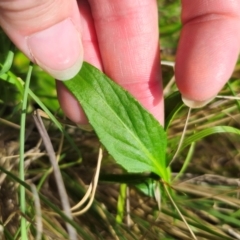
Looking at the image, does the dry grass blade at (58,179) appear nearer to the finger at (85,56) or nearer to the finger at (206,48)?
the finger at (85,56)

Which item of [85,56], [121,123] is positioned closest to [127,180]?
[121,123]

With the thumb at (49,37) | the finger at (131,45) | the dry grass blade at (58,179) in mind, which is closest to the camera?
the dry grass blade at (58,179)

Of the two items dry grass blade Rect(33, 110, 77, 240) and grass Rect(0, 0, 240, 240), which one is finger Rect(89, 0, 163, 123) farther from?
dry grass blade Rect(33, 110, 77, 240)

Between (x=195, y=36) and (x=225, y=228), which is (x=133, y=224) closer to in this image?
(x=225, y=228)

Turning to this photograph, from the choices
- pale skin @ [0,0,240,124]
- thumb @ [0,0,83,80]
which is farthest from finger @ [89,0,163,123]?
thumb @ [0,0,83,80]

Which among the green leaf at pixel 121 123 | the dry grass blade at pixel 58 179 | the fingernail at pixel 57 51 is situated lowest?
the green leaf at pixel 121 123

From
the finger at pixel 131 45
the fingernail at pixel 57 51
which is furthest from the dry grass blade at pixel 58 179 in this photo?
the finger at pixel 131 45
